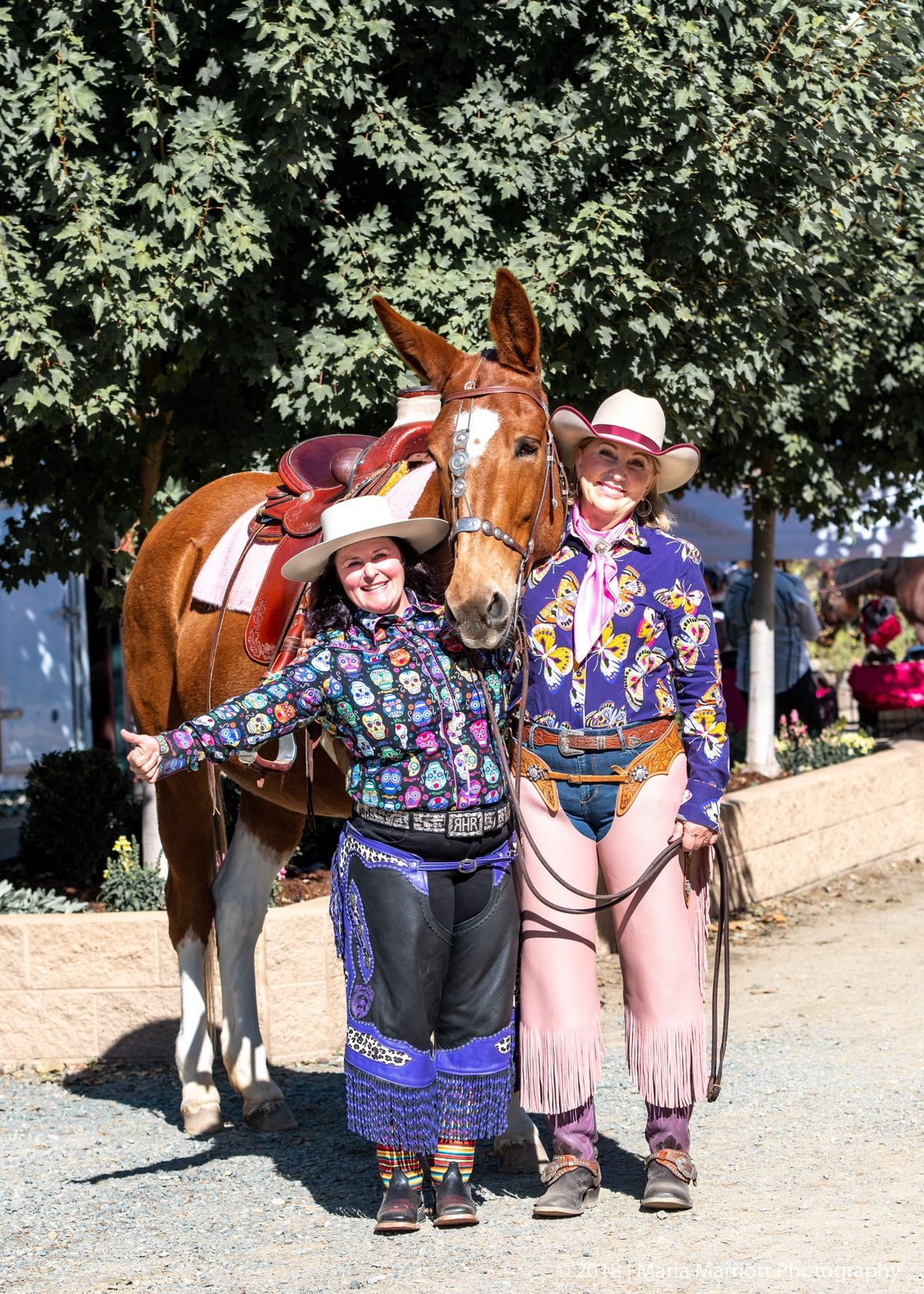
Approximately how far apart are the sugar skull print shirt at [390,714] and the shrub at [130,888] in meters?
3.20

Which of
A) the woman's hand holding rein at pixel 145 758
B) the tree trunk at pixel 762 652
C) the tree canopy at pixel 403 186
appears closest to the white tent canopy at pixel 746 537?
the tree trunk at pixel 762 652

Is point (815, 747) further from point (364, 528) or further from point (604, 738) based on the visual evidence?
→ point (364, 528)

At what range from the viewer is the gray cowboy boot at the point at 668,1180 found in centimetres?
380

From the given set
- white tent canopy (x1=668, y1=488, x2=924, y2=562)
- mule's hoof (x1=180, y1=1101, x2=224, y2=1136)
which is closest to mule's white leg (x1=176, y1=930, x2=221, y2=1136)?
mule's hoof (x1=180, y1=1101, x2=224, y2=1136)

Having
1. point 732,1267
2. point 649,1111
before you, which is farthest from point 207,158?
point 732,1267

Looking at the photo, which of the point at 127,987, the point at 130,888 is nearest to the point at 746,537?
the point at 130,888

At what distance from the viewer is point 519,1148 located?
4.30m

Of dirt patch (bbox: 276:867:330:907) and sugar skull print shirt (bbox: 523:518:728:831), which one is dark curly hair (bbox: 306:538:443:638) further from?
dirt patch (bbox: 276:867:330:907)

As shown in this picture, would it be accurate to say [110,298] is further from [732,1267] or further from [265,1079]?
[732,1267]

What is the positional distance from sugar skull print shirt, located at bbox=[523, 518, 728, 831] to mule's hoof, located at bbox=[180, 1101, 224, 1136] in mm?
2072

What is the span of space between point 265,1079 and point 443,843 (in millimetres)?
1801

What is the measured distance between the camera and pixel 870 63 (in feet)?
20.1

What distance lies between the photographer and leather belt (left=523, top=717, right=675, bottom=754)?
3771 millimetres

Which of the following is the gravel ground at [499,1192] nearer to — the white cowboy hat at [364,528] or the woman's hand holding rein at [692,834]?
the woman's hand holding rein at [692,834]
